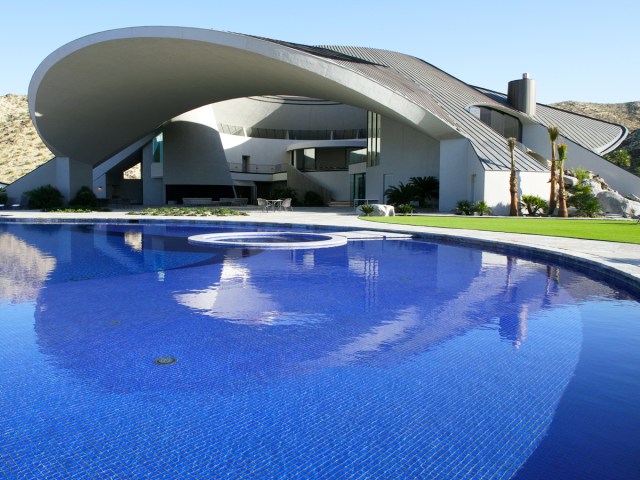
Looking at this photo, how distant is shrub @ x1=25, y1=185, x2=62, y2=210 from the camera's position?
29469 millimetres

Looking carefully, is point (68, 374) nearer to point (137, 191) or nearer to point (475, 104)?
point (475, 104)

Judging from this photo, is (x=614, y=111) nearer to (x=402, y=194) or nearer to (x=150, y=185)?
(x=402, y=194)

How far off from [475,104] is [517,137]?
4.28m

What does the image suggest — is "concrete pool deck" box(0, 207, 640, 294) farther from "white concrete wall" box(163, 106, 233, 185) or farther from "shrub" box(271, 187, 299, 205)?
"white concrete wall" box(163, 106, 233, 185)

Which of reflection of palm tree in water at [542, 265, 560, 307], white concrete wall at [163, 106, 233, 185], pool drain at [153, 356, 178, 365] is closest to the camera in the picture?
pool drain at [153, 356, 178, 365]

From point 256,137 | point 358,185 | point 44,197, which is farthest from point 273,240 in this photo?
point 256,137

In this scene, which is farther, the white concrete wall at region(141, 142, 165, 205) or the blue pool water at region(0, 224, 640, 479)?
the white concrete wall at region(141, 142, 165, 205)

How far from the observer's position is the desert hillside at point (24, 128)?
7519 cm

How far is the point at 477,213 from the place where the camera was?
23828 mm

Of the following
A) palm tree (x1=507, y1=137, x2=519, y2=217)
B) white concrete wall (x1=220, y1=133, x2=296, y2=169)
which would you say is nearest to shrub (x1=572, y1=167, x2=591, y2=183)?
palm tree (x1=507, y1=137, x2=519, y2=217)

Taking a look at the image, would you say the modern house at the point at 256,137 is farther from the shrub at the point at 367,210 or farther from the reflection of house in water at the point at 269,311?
the reflection of house in water at the point at 269,311

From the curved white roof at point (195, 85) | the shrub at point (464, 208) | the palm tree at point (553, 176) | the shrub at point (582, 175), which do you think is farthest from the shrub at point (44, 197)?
the shrub at point (582, 175)

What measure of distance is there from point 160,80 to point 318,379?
88.2 feet

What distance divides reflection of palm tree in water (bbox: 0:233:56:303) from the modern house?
43.9 ft
